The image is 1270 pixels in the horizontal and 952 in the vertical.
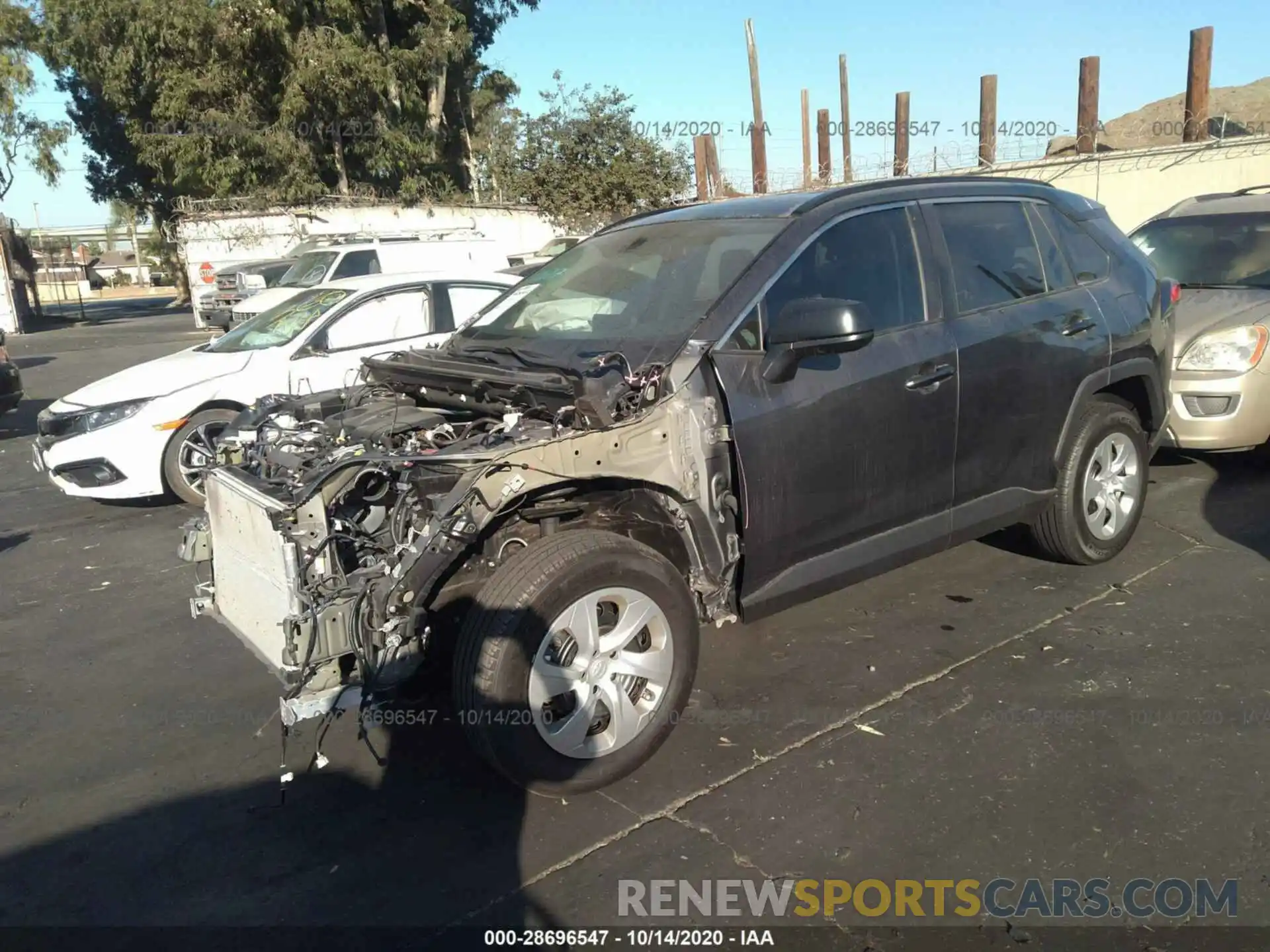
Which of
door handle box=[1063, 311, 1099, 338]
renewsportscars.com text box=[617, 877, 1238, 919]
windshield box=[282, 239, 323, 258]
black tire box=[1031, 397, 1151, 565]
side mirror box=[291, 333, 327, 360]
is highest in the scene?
windshield box=[282, 239, 323, 258]

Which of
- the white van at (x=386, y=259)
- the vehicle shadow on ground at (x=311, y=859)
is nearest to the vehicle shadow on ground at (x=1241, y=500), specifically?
the vehicle shadow on ground at (x=311, y=859)

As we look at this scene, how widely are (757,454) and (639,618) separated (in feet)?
2.44

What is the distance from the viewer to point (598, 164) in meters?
24.8

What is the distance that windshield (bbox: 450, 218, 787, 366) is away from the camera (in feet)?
12.5

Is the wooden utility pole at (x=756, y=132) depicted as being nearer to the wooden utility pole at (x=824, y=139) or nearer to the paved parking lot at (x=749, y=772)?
the wooden utility pole at (x=824, y=139)

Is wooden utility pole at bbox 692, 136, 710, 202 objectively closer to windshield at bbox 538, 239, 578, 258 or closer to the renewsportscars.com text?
windshield at bbox 538, 239, 578, 258

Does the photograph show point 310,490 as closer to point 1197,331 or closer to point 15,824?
point 15,824

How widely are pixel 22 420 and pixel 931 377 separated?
1236 centimetres

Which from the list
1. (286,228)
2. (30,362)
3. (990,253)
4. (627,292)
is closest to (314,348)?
(627,292)

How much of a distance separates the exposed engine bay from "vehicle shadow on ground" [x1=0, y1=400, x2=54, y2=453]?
851 cm

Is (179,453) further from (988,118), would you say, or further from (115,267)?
(115,267)

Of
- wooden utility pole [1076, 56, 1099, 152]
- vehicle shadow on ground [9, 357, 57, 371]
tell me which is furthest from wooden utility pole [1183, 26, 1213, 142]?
vehicle shadow on ground [9, 357, 57, 371]

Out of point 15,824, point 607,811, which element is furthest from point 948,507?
point 15,824

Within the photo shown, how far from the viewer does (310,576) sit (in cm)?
319
